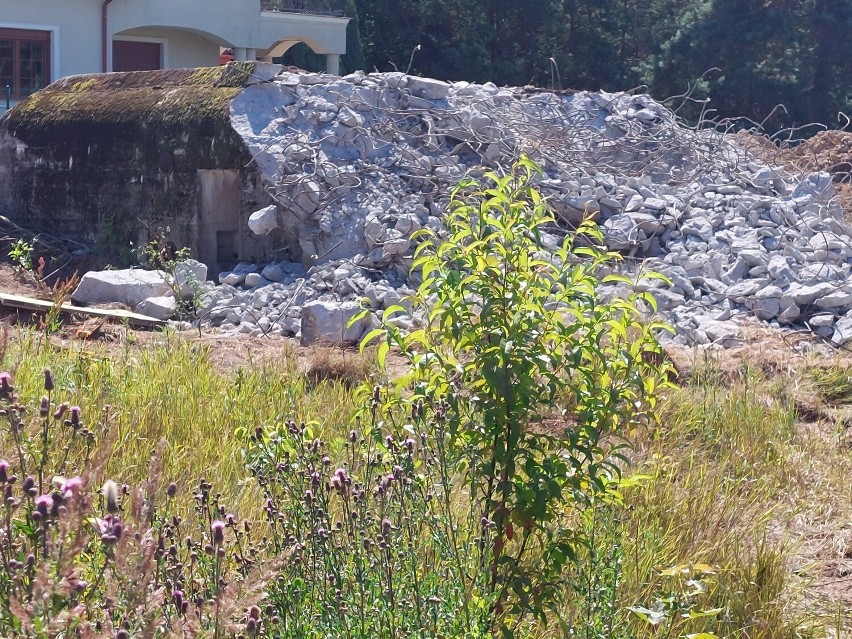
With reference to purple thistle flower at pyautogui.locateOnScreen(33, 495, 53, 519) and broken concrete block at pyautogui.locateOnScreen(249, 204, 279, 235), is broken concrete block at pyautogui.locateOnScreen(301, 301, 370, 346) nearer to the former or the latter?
broken concrete block at pyautogui.locateOnScreen(249, 204, 279, 235)

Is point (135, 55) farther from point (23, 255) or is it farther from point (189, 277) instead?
point (189, 277)

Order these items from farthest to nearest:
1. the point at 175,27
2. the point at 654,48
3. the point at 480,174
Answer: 1. the point at 654,48
2. the point at 175,27
3. the point at 480,174

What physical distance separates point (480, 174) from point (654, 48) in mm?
22785

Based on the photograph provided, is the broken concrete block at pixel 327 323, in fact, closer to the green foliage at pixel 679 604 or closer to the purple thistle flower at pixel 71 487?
the green foliage at pixel 679 604

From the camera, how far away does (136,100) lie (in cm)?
1212

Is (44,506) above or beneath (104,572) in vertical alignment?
above

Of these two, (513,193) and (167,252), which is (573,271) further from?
(167,252)

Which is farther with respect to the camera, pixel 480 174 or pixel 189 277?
pixel 480 174

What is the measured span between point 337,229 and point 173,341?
11.5 ft

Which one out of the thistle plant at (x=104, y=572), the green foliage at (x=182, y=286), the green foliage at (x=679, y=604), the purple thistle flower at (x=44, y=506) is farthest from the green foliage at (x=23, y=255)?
the purple thistle flower at (x=44, y=506)

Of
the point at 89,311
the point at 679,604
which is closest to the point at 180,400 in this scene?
the point at 679,604

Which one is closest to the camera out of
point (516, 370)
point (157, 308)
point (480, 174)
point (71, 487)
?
point (71, 487)

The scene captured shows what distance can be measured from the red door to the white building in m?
0.02

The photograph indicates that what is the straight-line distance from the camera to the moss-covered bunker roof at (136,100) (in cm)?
1125
